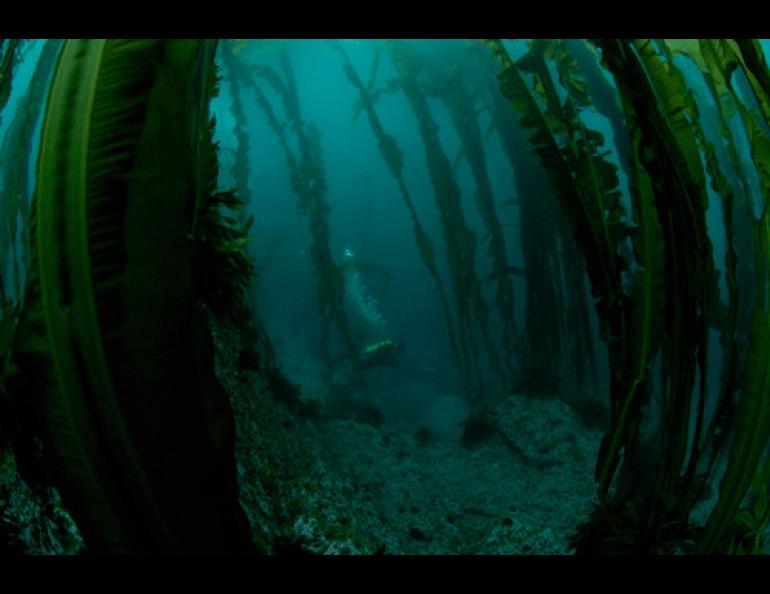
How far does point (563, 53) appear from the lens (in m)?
1.75

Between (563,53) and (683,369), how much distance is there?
1419mm

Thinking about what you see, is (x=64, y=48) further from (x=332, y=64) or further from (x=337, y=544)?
(x=332, y=64)

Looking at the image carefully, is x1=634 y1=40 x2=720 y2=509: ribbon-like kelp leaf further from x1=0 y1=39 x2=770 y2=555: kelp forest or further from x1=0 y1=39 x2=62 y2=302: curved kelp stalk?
x1=0 y1=39 x2=62 y2=302: curved kelp stalk

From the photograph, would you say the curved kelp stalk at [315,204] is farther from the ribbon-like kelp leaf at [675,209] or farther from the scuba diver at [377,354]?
the ribbon-like kelp leaf at [675,209]

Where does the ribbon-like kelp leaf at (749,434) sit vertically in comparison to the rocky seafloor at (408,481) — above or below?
above

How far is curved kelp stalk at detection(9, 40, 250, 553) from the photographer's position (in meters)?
0.78

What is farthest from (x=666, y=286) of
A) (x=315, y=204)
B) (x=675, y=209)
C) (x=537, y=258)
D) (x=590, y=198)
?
(x=315, y=204)

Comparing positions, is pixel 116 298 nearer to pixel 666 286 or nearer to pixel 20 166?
pixel 666 286

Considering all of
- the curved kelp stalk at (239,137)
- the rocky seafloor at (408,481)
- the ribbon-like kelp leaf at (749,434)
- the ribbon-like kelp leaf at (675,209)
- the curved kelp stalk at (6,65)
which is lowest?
the rocky seafloor at (408,481)

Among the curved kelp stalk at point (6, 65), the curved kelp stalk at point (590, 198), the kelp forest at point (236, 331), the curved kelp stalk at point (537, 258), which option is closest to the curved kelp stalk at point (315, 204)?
the curved kelp stalk at point (537, 258)

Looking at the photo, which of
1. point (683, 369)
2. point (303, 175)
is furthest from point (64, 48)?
point (303, 175)

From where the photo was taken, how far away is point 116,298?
774 millimetres

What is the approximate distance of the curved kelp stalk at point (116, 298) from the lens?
776 millimetres

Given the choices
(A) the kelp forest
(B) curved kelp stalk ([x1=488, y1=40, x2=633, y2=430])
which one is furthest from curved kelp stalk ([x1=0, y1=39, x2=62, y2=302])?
(B) curved kelp stalk ([x1=488, y1=40, x2=633, y2=430])
